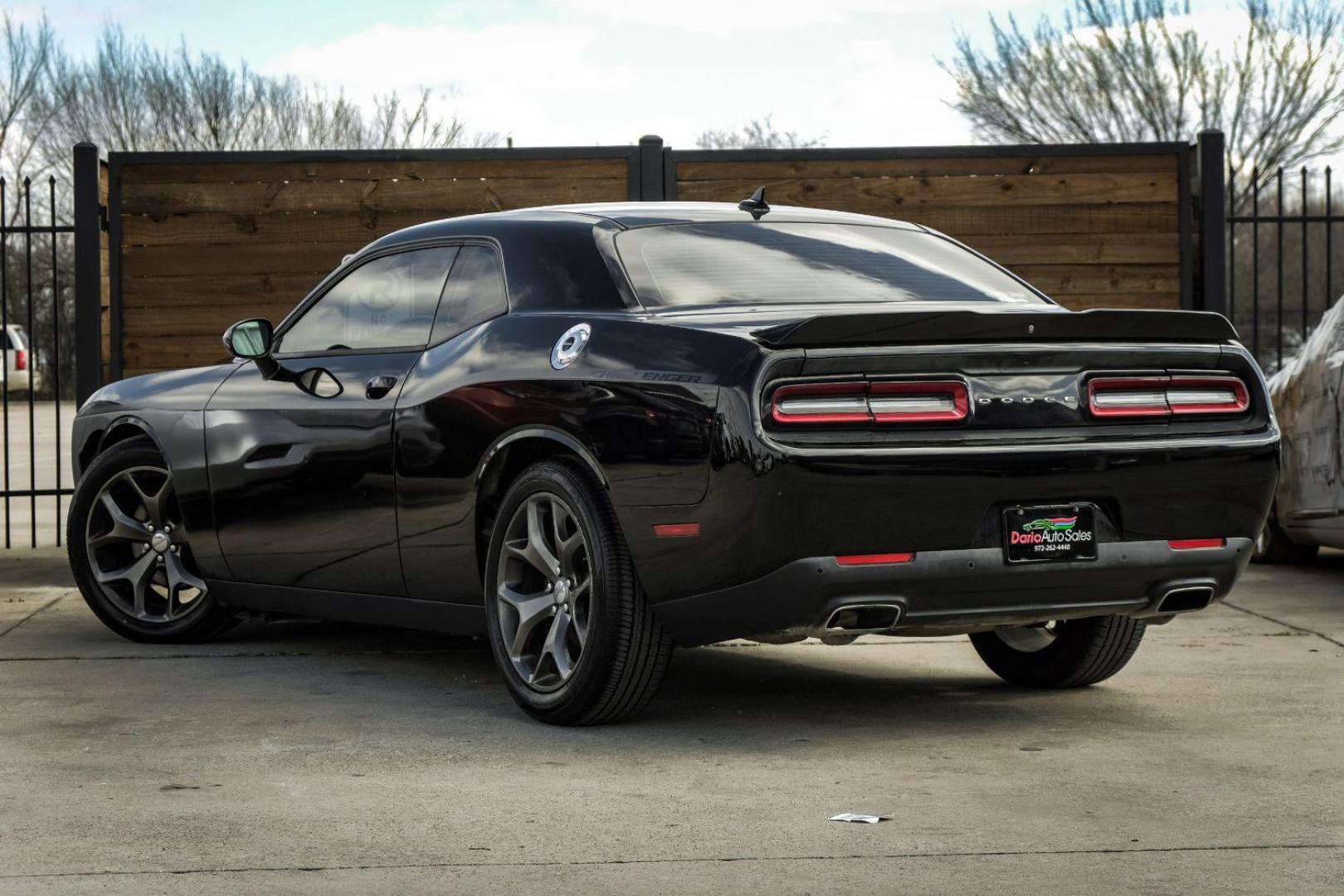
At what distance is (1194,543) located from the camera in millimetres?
5375

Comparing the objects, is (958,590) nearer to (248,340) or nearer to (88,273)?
(248,340)

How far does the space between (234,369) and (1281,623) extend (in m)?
4.37

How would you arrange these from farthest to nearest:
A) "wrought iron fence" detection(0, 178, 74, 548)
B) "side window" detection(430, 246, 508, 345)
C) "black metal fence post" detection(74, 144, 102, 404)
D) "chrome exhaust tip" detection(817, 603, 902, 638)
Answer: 1. "wrought iron fence" detection(0, 178, 74, 548)
2. "black metal fence post" detection(74, 144, 102, 404)
3. "side window" detection(430, 246, 508, 345)
4. "chrome exhaust tip" detection(817, 603, 902, 638)

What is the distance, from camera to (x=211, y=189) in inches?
435

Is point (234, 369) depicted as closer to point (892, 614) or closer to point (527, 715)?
point (527, 715)

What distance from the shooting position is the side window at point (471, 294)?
6.07 m

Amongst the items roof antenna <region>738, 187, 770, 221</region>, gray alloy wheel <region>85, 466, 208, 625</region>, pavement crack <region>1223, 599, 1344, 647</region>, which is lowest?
pavement crack <region>1223, 599, 1344, 647</region>

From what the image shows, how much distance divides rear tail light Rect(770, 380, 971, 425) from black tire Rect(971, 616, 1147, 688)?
4.69ft

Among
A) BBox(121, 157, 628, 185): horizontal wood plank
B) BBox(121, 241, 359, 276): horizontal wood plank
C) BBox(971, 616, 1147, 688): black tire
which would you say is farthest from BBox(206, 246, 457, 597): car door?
BBox(121, 157, 628, 185): horizontal wood plank

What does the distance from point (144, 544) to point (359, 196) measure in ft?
12.5

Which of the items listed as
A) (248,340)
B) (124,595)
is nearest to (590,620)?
(248,340)

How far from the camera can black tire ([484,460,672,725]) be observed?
5328mm

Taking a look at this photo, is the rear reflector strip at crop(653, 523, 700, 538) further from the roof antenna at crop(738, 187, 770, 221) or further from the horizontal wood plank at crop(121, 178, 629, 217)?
the horizontal wood plank at crop(121, 178, 629, 217)

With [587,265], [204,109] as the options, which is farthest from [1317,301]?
[587,265]
